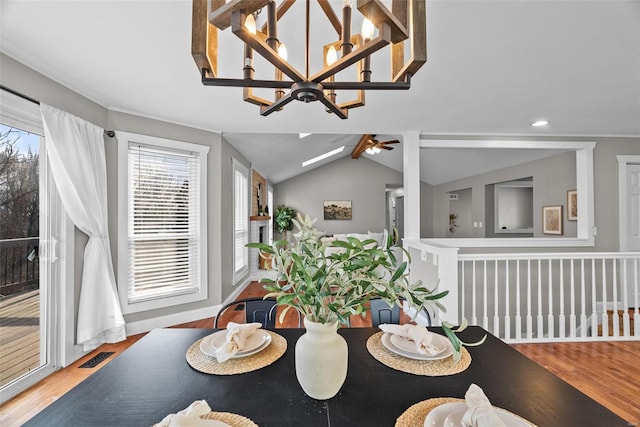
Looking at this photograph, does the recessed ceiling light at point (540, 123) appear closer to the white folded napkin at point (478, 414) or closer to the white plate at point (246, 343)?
the white folded napkin at point (478, 414)

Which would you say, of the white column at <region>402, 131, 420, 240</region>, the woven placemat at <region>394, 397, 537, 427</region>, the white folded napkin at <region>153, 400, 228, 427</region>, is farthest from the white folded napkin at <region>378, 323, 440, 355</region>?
the white column at <region>402, 131, 420, 240</region>

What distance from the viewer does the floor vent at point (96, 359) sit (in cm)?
227

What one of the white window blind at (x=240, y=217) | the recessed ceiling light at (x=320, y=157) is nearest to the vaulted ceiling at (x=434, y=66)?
the white window blind at (x=240, y=217)

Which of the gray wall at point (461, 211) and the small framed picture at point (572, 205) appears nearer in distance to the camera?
the small framed picture at point (572, 205)

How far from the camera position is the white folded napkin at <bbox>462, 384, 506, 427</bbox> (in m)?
0.62

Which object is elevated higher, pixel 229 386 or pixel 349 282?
pixel 349 282

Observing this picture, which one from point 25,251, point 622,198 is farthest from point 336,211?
point 25,251

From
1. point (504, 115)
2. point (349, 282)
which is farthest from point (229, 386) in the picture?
point (504, 115)

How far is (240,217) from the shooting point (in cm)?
455

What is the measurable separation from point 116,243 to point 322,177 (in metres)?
5.51

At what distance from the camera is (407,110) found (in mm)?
2777

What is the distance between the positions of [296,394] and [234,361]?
31 cm

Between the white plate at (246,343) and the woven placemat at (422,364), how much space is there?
0.45m

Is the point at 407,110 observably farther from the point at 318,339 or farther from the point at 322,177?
the point at 322,177
